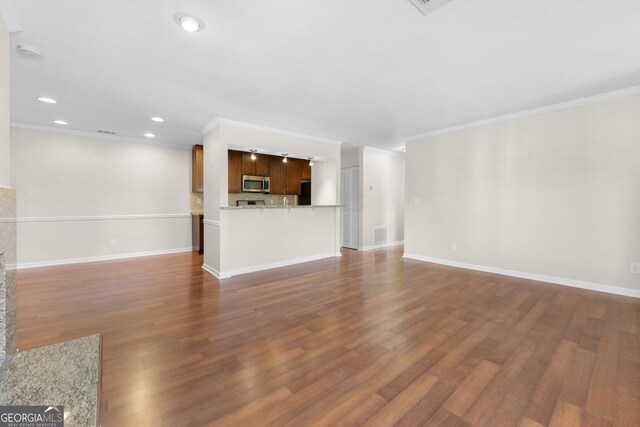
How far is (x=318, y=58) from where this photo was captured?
250cm

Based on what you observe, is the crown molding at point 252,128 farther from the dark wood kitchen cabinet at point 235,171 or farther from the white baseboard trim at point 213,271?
the white baseboard trim at point 213,271

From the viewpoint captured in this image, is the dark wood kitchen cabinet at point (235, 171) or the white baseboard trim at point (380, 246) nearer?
the dark wood kitchen cabinet at point (235, 171)

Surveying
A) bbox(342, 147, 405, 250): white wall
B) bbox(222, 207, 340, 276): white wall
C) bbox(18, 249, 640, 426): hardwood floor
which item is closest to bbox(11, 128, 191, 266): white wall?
bbox(18, 249, 640, 426): hardwood floor

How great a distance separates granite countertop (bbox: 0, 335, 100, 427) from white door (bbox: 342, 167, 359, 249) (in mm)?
5899

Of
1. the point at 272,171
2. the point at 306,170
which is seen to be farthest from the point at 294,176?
the point at 272,171

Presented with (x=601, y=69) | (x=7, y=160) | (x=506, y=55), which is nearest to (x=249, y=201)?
(x=7, y=160)

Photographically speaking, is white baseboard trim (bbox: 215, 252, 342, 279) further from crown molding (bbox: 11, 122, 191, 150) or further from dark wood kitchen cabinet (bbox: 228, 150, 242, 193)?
crown molding (bbox: 11, 122, 191, 150)

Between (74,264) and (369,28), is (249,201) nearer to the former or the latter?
(74,264)

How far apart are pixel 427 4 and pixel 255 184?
486cm

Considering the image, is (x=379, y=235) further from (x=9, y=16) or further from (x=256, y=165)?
(x=9, y=16)

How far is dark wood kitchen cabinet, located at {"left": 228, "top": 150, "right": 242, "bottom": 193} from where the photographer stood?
573 centimetres

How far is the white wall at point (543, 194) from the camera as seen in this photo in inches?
131

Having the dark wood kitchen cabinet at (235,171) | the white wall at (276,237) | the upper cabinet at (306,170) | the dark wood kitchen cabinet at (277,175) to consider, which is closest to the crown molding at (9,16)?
the white wall at (276,237)

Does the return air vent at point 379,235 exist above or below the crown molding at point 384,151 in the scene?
below
